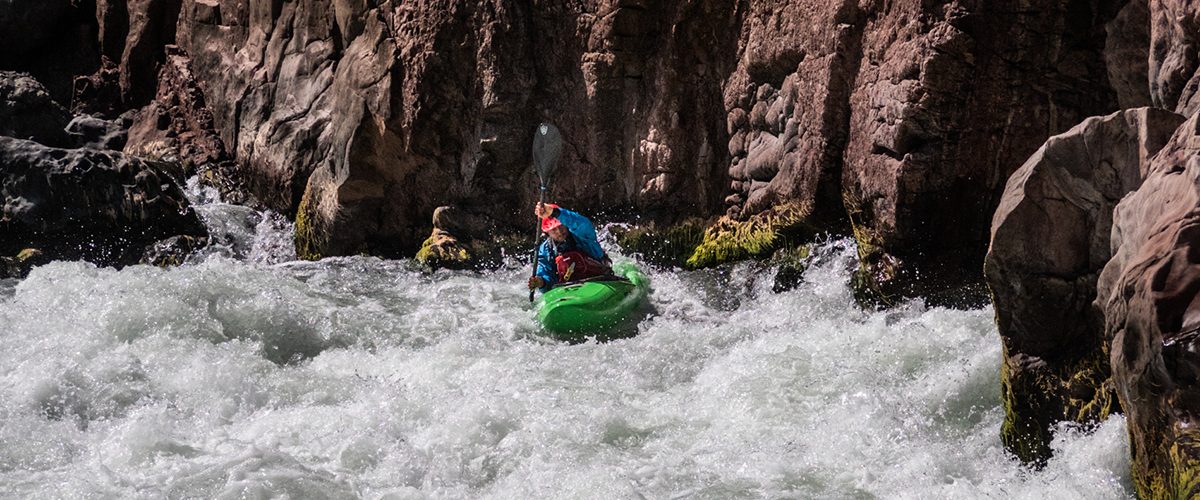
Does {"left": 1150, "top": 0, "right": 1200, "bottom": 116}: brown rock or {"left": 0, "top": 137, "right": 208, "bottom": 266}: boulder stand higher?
{"left": 1150, "top": 0, "right": 1200, "bottom": 116}: brown rock

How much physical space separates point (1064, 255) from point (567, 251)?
3.47 m

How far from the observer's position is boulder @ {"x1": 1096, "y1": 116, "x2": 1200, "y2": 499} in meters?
2.01

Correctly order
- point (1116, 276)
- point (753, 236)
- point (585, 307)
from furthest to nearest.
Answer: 1. point (753, 236)
2. point (585, 307)
3. point (1116, 276)

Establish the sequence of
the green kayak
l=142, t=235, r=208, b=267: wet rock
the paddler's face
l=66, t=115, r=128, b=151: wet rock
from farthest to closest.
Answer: l=66, t=115, r=128, b=151: wet rock → l=142, t=235, r=208, b=267: wet rock → the paddler's face → the green kayak

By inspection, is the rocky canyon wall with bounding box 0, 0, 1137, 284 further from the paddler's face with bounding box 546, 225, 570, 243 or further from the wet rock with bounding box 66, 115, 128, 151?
Answer: the paddler's face with bounding box 546, 225, 570, 243

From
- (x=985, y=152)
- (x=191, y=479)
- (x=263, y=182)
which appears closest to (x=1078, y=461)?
(x=985, y=152)

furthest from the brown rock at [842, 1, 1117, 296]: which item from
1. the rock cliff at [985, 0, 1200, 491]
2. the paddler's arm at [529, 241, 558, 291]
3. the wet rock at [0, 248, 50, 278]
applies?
the wet rock at [0, 248, 50, 278]

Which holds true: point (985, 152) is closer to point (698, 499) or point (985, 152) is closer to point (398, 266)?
point (698, 499)

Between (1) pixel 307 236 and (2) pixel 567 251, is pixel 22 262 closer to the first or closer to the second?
(1) pixel 307 236

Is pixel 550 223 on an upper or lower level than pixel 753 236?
upper

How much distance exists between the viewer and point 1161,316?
2037 mm

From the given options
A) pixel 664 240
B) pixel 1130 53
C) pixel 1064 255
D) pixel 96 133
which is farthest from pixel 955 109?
pixel 96 133

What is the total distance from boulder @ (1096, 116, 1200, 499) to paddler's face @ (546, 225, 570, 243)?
11.9ft

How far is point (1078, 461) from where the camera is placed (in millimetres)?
2785
